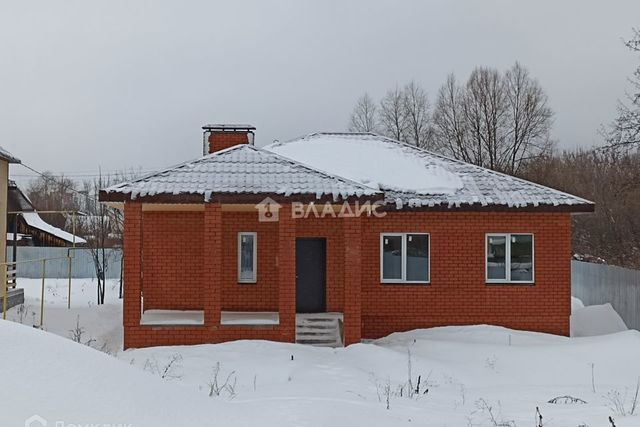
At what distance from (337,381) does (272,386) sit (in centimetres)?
109

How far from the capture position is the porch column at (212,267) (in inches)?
465

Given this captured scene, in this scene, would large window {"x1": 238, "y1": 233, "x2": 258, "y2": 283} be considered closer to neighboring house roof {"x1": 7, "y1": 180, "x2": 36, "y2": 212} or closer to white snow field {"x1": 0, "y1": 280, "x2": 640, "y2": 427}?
white snow field {"x1": 0, "y1": 280, "x2": 640, "y2": 427}

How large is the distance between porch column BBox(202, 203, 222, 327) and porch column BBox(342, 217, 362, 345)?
2428 millimetres

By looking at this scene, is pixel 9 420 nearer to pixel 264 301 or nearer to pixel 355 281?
pixel 355 281

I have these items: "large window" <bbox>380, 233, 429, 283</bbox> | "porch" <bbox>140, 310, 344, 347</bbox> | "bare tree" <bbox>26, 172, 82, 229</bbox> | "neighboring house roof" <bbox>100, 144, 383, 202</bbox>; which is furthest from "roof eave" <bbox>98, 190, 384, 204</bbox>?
"bare tree" <bbox>26, 172, 82, 229</bbox>

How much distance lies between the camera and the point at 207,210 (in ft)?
39.0

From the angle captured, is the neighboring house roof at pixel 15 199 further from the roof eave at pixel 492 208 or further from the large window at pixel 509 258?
the large window at pixel 509 258

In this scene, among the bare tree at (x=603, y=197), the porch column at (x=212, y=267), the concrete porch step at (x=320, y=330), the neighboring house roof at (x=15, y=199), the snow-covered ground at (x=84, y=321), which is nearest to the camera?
the porch column at (x=212, y=267)

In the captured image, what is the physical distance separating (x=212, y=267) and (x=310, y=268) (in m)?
3.56

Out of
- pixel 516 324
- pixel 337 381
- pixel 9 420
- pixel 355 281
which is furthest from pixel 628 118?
pixel 9 420
